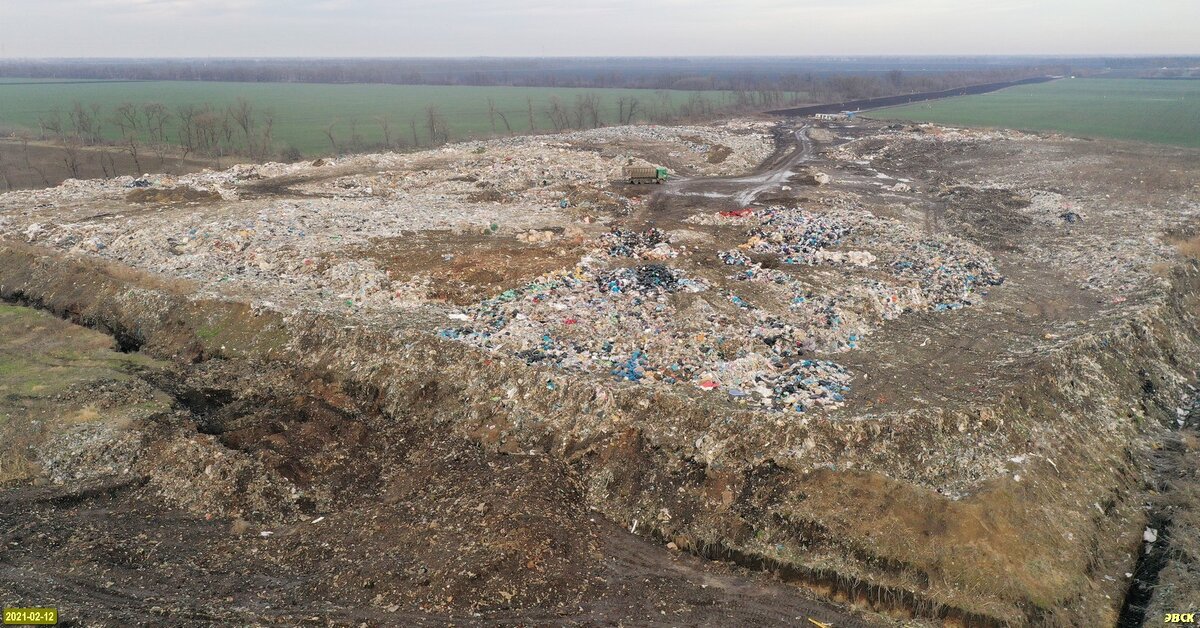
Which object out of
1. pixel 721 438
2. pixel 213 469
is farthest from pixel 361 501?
pixel 721 438

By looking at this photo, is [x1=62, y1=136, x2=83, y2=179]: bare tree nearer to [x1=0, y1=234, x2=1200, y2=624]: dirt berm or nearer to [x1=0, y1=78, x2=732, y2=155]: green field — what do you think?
[x1=0, y1=78, x2=732, y2=155]: green field

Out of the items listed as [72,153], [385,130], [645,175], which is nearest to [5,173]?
[72,153]

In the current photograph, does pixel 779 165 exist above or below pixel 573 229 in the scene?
above

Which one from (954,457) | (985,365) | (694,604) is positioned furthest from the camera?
(985,365)

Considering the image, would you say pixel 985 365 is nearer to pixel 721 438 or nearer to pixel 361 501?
pixel 721 438

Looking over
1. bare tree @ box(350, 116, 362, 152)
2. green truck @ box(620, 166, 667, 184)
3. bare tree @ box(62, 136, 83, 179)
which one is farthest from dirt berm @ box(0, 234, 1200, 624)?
bare tree @ box(350, 116, 362, 152)

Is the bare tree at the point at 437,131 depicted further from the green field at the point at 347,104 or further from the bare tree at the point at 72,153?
the bare tree at the point at 72,153
